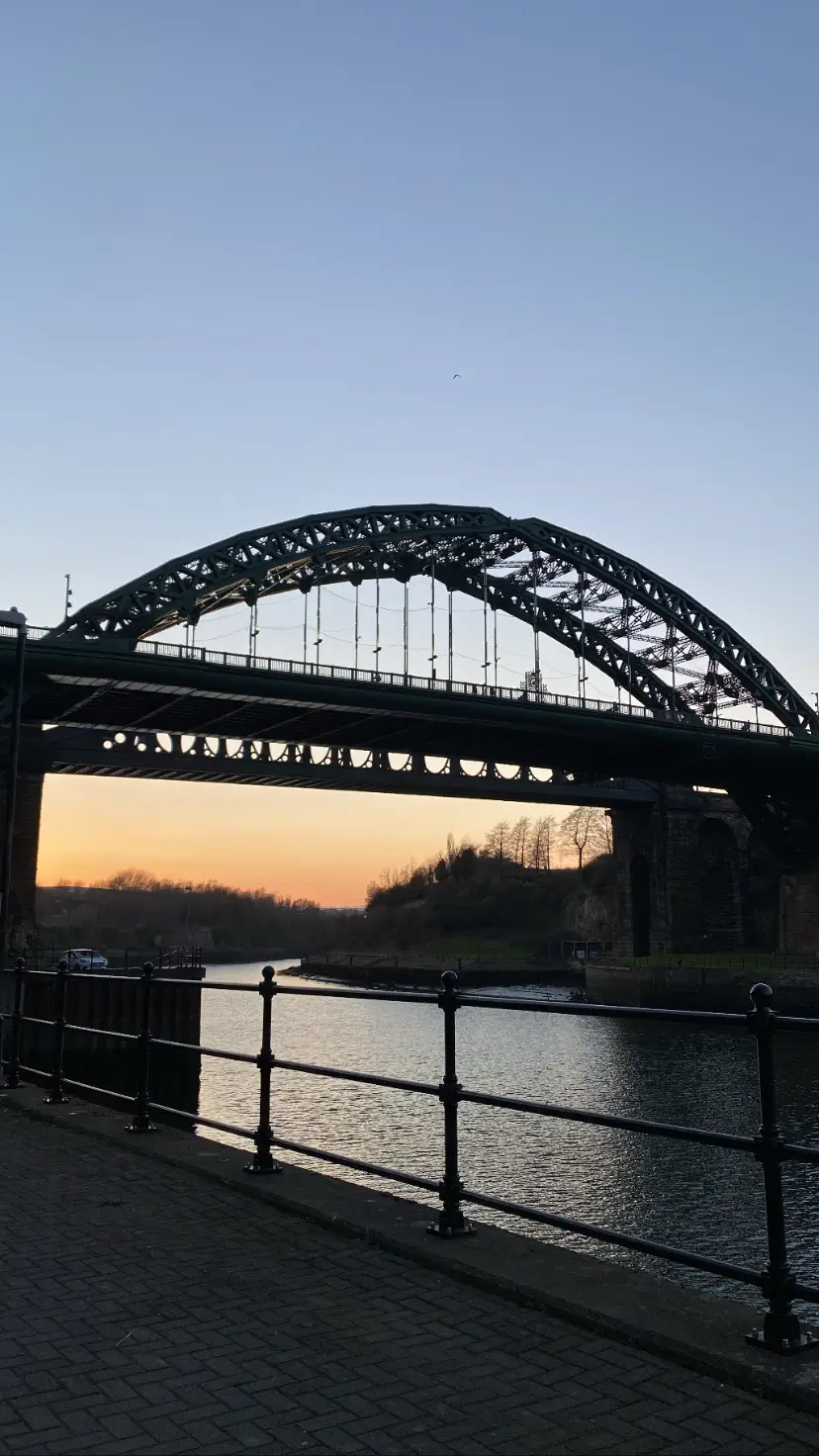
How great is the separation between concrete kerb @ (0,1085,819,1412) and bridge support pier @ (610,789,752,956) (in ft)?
238

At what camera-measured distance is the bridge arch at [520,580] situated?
61.5 meters

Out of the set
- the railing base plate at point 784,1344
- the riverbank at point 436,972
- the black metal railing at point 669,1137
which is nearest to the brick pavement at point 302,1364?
the railing base plate at point 784,1344

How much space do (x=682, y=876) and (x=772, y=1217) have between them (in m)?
75.8

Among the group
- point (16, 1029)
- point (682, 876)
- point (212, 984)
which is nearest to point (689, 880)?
point (682, 876)

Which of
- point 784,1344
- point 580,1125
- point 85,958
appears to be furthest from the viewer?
point 85,958

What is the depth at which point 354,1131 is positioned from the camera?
22422 millimetres

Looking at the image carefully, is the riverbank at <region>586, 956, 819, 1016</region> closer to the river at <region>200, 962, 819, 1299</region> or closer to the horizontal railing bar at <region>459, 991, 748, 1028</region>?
the river at <region>200, 962, 819, 1299</region>

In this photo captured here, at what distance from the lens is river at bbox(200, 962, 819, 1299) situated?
16359 millimetres

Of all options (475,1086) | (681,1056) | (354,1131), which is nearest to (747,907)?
(681,1056)

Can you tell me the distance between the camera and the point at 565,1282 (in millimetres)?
4742

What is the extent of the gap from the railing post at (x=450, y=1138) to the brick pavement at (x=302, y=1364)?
348mm

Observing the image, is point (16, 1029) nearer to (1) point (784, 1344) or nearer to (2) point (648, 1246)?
(2) point (648, 1246)

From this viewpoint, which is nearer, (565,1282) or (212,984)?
(565,1282)

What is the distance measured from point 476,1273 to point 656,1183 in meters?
15.4
